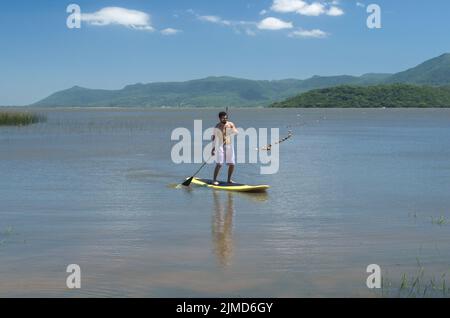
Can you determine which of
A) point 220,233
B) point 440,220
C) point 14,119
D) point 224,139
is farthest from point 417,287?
point 14,119

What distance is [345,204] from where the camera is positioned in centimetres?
1525

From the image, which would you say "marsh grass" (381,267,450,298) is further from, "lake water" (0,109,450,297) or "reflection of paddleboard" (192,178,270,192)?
"reflection of paddleboard" (192,178,270,192)

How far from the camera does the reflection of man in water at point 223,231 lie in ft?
33.0

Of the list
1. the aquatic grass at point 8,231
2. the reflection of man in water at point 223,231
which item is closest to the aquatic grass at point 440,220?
the reflection of man in water at point 223,231

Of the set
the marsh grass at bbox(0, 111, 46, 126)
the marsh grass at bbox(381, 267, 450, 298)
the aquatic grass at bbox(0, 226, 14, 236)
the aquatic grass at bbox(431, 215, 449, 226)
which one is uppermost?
the marsh grass at bbox(0, 111, 46, 126)

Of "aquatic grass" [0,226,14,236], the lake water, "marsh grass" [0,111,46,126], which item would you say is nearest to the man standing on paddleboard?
the lake water

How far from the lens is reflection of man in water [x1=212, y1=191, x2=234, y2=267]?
10.1 meters

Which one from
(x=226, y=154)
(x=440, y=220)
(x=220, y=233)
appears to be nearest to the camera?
(x=220, y=233)

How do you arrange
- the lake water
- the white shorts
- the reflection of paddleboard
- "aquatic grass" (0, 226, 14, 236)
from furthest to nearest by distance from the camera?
the white shorts, the reflection of paddleboard, "aquatic grass" (0, 226, 14, 236), the lake water

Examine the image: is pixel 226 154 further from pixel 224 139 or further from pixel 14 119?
pixel 14 119

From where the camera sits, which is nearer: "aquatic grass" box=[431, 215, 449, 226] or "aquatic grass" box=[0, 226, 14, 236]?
"aquatic grass" box=[0, 226, 14, 236]

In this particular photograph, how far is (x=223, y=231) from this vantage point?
12.0 metres

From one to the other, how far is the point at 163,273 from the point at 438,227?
6328 mm
